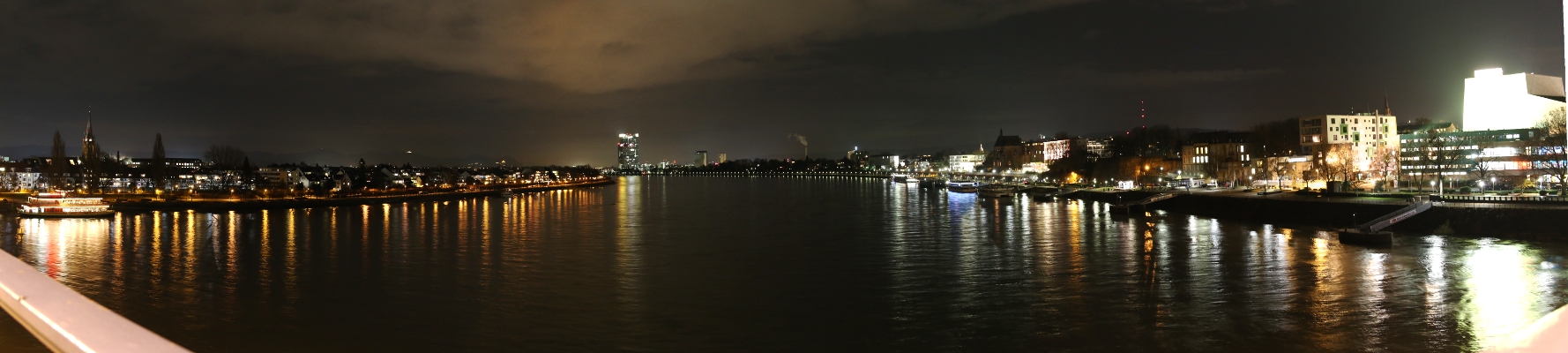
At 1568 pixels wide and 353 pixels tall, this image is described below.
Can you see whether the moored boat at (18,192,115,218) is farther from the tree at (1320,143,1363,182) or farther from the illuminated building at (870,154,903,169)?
the illuminated building at (870,154,903,169)

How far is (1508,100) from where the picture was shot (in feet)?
147

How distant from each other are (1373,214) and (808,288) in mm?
16932

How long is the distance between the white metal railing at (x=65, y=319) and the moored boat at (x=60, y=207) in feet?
109

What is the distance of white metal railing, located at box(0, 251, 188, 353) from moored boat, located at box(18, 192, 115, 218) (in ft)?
109

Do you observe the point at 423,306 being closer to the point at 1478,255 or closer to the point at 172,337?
the point at 172,337

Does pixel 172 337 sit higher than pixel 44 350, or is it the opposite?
pixel 44 350

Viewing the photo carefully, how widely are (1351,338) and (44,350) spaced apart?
10385mm

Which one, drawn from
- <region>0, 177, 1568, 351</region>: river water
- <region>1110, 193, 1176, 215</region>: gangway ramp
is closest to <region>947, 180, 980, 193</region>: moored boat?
<region>1110, 193, 1176, 215</region>: gangway ramp

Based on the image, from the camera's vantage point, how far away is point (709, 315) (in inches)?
428

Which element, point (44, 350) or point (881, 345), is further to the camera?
point (881, 345)

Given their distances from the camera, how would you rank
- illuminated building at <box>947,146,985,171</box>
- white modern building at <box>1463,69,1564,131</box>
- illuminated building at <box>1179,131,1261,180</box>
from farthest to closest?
illuminated building at <box>947,146,985,171</box> < illuminated building at <box>1179,131,1261,180</box> < white modern building at <box>1463,69,1564,131</box>

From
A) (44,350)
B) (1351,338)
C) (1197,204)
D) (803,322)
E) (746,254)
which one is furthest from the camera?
(1197,204)

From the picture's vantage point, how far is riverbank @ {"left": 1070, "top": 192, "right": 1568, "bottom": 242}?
1881 centimetres

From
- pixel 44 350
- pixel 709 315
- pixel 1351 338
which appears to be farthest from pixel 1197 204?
pixel 44 350
